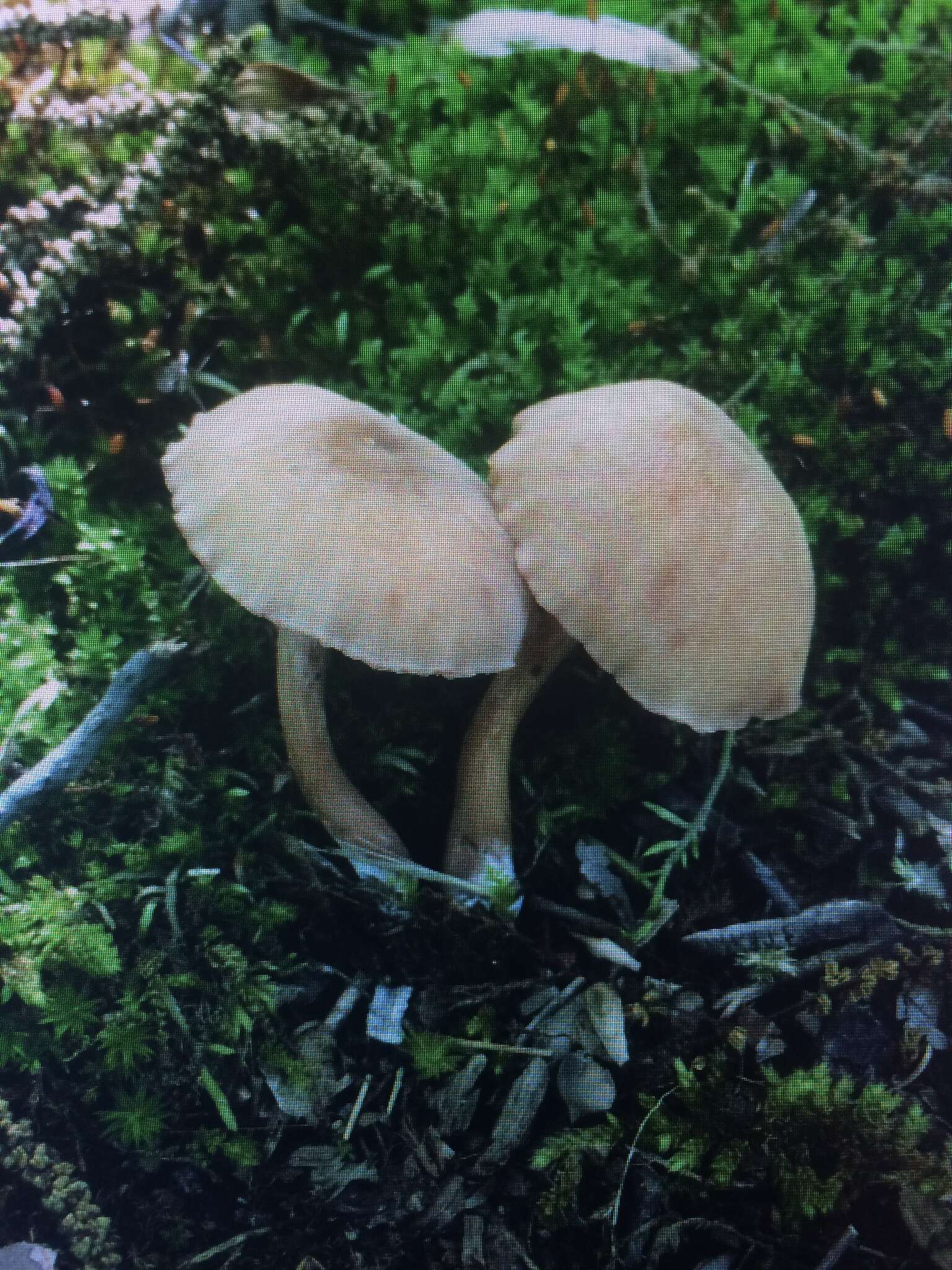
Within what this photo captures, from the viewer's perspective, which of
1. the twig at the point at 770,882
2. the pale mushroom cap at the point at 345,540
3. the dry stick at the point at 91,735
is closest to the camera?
the pale mushroom cap at the point at 345,540

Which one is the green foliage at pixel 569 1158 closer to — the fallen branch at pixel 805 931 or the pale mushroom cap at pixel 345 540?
the fallen branch at pixel 805 931

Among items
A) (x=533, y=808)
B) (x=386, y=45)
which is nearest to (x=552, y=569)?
(x=533, y=808)

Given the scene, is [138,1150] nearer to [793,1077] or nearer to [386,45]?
[793,1077]

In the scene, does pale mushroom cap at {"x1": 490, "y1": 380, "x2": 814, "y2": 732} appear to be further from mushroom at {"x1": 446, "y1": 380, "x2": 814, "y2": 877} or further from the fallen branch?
the fallen branch

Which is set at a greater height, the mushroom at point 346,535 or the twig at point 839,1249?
the mushroom at point 346,535

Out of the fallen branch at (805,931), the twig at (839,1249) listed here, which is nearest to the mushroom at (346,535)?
the fallen branch at (805,931)

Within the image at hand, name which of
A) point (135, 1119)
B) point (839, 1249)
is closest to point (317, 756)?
point (135, 1119)
